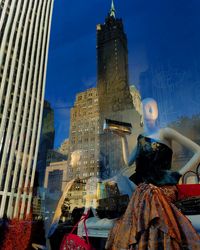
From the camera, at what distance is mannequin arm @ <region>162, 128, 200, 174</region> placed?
2025 millimetres

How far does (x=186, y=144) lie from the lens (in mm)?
2174

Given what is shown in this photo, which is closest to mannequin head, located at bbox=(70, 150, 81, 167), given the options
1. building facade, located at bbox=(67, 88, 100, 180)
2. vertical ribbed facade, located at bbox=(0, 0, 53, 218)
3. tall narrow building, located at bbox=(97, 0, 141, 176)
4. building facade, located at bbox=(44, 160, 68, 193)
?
building facade, located at bbox=(67, 88, 100, 180)

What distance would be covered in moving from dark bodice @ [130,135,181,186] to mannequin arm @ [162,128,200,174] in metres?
0.09

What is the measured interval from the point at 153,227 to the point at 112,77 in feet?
9.85

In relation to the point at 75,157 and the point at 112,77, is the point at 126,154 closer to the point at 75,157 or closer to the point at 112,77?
the point at 75,157

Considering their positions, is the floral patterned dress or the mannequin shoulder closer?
the floral patterned dress

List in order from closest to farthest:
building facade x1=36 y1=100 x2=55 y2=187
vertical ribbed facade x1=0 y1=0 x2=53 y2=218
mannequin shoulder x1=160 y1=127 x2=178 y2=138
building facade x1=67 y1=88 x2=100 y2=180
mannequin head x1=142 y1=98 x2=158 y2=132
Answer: mannequin shoulder x1=160 y1=127 x2=178 y2=138
mannequin head x1=142 y1=98 x2=158 y2=132
building facade x1=67 y1=88 x2=100 y2=180
building facade x1=36 y1=100 x2=55 y2=187
vertical ribbed facade x1=0 y1=0 x2=53 y2=218

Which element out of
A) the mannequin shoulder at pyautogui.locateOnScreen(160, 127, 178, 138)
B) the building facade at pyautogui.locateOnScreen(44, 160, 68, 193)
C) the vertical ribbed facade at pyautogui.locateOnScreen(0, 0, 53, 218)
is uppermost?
the vertical ribbed facade at pyautogui.locateOnScreen(0, 0, 53, 218)

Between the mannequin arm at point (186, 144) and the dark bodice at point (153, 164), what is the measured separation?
3.6 inches

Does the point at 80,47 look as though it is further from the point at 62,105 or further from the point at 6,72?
the point at 6,72

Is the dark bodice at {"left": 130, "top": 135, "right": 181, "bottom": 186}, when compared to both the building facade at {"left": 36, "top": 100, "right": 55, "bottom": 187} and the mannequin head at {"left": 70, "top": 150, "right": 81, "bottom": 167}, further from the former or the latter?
the building facade at {"left": 36, "top": 100, "right": 55, "bottom": 187}

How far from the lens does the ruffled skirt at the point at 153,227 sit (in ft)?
3.20

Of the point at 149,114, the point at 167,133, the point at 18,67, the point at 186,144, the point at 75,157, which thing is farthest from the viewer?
the point at 18,67

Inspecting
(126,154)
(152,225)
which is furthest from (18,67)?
(152,225)
